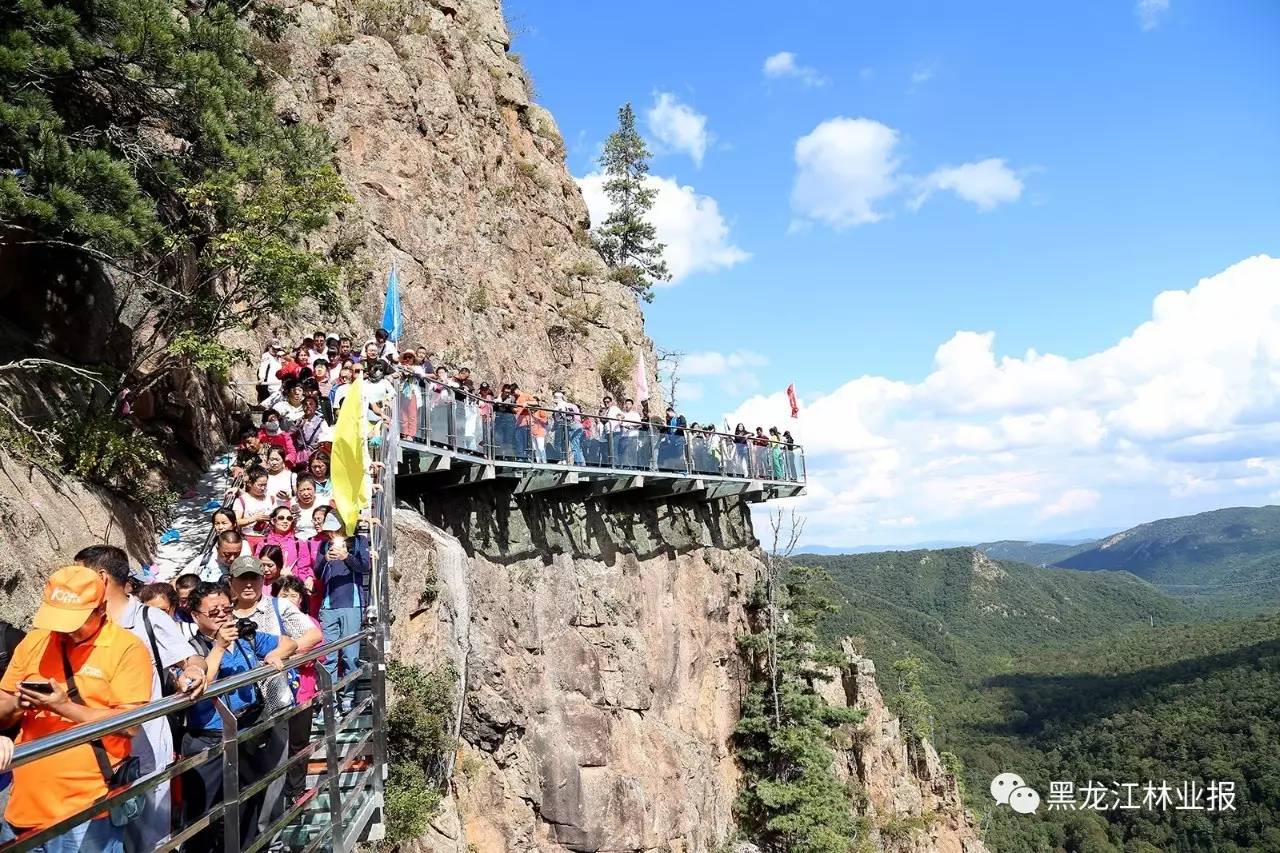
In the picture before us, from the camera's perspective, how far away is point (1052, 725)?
104312 millimetres

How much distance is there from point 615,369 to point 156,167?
16.8 metres

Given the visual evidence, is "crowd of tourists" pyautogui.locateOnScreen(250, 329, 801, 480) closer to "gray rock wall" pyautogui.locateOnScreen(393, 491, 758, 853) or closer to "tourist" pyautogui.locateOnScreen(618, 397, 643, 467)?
"tourist" pyautogui.locateOnScreen(618, 397, 643, 467)

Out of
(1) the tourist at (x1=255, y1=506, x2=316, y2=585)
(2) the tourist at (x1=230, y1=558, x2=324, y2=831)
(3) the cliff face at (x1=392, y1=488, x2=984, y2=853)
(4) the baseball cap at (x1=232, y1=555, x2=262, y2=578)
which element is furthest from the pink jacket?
(3) the cliff face at (x1=392, y1=488, x2=984, y2=853)

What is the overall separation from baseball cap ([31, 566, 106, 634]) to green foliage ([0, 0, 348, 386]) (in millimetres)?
7491

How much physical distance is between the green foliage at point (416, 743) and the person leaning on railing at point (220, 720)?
6.44 m

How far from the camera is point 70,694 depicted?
3213 mm

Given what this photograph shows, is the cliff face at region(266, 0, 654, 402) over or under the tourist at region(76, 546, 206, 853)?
over

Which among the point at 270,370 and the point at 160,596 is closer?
the point at 160,596

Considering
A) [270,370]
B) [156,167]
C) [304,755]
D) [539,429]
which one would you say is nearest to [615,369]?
[539,429]

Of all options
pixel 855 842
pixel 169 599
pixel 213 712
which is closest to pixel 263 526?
pixel 169 599

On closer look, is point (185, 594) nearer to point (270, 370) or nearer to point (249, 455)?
point (249, 455)

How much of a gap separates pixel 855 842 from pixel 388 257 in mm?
23055

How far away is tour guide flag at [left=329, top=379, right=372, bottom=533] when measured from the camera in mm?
7742

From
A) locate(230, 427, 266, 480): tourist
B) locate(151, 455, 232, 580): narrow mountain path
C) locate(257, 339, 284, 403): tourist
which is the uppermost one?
locate(257, 339, 284, 403): tourist
